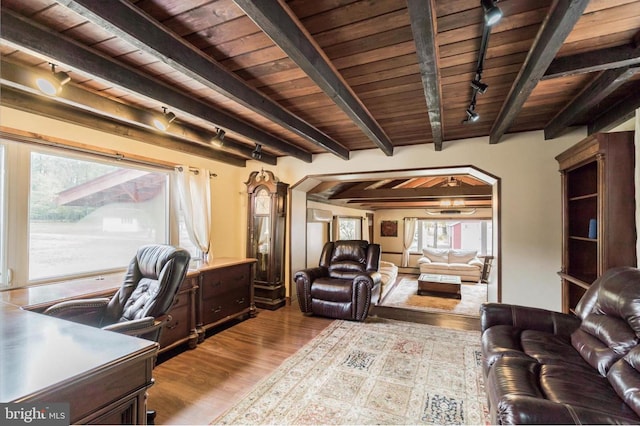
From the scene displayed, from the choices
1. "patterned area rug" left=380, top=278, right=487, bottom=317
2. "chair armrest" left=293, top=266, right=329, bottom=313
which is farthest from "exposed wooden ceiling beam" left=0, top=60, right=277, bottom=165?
"patterned area rug" left=380, top=278, right=487, bottom=317

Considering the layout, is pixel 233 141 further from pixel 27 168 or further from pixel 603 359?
pixel 603 359

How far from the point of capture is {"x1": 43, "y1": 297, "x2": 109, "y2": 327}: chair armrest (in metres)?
2.00

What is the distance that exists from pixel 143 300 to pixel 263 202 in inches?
102

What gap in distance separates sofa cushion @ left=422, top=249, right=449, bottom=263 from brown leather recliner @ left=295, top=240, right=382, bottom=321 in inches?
195

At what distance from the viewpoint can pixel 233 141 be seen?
152 inches

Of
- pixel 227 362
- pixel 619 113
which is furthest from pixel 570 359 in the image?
pixel 227 362

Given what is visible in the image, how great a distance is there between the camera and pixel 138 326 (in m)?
1.86

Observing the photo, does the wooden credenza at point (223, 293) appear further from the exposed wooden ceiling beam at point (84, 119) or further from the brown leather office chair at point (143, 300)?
the exposed wooden ceiling beam at point (84, 119)

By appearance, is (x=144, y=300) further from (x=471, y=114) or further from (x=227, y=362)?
(x=471, y=114)

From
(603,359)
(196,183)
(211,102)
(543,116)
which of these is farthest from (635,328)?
(196,183)

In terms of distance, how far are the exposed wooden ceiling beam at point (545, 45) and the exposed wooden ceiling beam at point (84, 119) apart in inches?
138

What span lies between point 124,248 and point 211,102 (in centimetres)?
200

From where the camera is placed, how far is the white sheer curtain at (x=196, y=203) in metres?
3.81

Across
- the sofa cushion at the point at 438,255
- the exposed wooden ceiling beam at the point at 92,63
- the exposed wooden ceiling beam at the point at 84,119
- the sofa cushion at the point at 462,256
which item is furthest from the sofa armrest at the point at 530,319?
the sofa cushion at the point at 438,255
